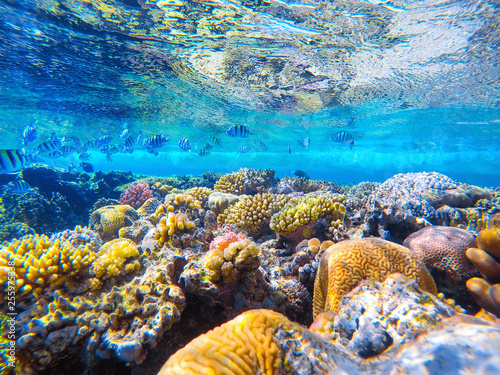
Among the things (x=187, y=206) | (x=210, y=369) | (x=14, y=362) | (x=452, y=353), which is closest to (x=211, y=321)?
(x=210, y=369)

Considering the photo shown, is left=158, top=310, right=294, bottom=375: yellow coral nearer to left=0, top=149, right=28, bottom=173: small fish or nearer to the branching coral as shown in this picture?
the branching coral

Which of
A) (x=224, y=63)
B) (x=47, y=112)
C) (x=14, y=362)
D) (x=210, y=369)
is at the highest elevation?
(x=224, y=63)

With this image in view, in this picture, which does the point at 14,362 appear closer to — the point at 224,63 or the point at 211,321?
the point at 211,321

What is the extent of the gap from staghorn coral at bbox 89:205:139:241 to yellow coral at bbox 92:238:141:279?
11.5 feet

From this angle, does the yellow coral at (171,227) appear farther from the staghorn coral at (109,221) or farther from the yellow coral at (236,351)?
the staghorn coral at (109,221)

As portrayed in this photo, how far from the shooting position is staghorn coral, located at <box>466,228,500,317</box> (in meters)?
2.88

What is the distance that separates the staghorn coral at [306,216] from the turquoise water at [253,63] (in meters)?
7.26

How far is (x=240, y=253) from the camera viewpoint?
2.96 meters

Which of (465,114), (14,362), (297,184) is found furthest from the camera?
(465,114)

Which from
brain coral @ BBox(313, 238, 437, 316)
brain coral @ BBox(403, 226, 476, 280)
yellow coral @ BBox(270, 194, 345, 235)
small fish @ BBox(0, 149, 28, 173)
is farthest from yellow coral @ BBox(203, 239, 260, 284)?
small fish @ BBox(0, 149, 28, 173)

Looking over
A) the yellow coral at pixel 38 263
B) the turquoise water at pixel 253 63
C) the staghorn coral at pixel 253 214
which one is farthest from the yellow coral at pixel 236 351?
the turquoise water at pixel 253 63

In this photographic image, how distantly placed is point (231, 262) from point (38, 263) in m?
2.36

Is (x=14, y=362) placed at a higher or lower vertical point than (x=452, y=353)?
lower

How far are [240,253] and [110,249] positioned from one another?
7.02 feet
